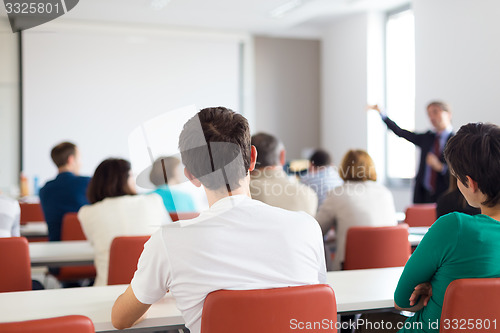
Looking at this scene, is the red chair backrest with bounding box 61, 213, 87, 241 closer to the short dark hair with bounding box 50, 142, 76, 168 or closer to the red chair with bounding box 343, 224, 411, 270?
the short dark hair with bounding box 50, 142, 76, 168

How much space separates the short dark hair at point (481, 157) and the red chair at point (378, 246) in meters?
1.10

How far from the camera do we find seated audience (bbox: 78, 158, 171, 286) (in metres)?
2.65

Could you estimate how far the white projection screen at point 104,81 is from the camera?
720 centimetres

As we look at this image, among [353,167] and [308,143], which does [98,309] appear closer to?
[353,167]

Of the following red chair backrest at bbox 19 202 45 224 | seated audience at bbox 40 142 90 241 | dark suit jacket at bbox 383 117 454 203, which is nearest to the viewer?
seated audience at bbox 40 142 90 241

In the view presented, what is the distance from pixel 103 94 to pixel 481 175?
6675mm

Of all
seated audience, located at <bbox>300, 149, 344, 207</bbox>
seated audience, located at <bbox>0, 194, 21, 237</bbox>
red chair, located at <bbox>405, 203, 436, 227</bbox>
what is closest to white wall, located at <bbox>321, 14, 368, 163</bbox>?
seated audience, located at <bbox>300, 149, 344, 207</bbox>

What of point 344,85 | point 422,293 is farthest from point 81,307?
point 344,85

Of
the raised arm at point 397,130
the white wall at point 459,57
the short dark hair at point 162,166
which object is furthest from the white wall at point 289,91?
the short dark hair at point 162,166

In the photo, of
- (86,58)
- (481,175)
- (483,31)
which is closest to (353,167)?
(481,175)

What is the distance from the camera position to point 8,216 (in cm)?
256

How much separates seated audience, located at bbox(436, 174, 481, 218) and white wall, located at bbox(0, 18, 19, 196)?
591cm

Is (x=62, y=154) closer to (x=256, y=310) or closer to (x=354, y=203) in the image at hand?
(x=354, y=203)

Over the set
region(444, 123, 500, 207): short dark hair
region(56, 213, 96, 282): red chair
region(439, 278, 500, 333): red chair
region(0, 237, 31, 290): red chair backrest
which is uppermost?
region(444, 123, 500, 207): short dark hair
